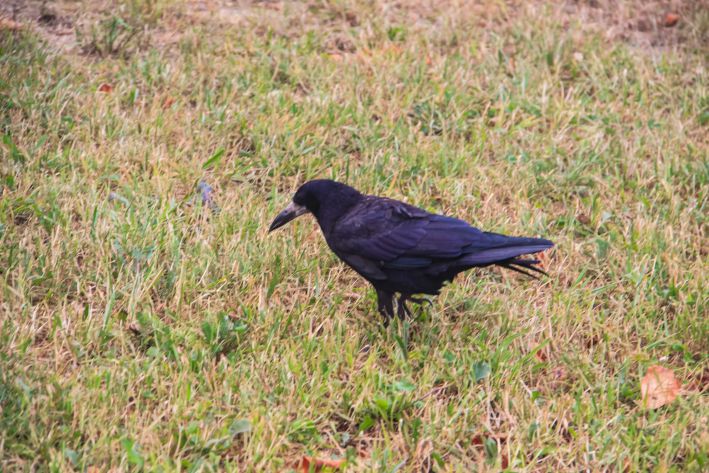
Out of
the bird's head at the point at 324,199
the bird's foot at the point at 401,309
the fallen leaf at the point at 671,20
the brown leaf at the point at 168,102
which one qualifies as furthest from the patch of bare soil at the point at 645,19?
the bird's foot at the point at 401,309

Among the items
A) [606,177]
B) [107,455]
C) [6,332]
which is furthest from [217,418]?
[606,177]

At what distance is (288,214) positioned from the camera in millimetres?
4434

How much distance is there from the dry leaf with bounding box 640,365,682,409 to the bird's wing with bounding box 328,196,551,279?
0.79 m

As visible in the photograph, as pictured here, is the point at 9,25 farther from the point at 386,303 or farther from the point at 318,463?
the point at 318,463

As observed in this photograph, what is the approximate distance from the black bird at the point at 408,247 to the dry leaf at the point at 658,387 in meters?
0.71

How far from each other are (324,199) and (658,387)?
→ 1.84 metres

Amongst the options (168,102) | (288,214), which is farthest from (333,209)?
(168,102)

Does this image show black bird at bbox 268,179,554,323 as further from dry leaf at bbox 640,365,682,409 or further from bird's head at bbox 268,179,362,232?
dry leaf at bbox 640,365,682,409

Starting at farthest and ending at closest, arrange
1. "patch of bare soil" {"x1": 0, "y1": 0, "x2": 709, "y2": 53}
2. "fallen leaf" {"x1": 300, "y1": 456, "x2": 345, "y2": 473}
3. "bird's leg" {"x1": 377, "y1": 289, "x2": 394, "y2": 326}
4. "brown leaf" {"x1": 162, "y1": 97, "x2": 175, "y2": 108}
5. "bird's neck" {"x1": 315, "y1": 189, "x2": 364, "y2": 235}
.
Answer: "patch of bare soil" {"x1": 0, "y1": 0, "x2": 709, "y2": 53} → "brown leaf" {"x1": 162, "y1": 97, "x2": 175, "y2": 108} → "bird's neck" {"x1": 315, "y1": 189, "x2": 364, "y2": 235} → "bird's leg" {"x1": 377, "y1": 289, "x2": 394, "y2": 326} → "fallen leaf" {"x1": 300, "y1": 456, "x2": 345, "y2": 473}

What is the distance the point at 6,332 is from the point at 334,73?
3288mm

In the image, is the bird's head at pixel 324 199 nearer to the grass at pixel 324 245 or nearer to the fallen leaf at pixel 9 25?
the grass at pixel 324 245

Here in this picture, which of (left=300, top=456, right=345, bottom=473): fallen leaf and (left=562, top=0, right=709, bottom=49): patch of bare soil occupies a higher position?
(left=562, top=0, right=709, bottom=49): patch of bare soil

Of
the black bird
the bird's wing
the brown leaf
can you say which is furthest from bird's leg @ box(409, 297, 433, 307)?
the brown leaf

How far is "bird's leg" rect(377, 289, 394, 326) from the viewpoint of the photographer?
4.16m
